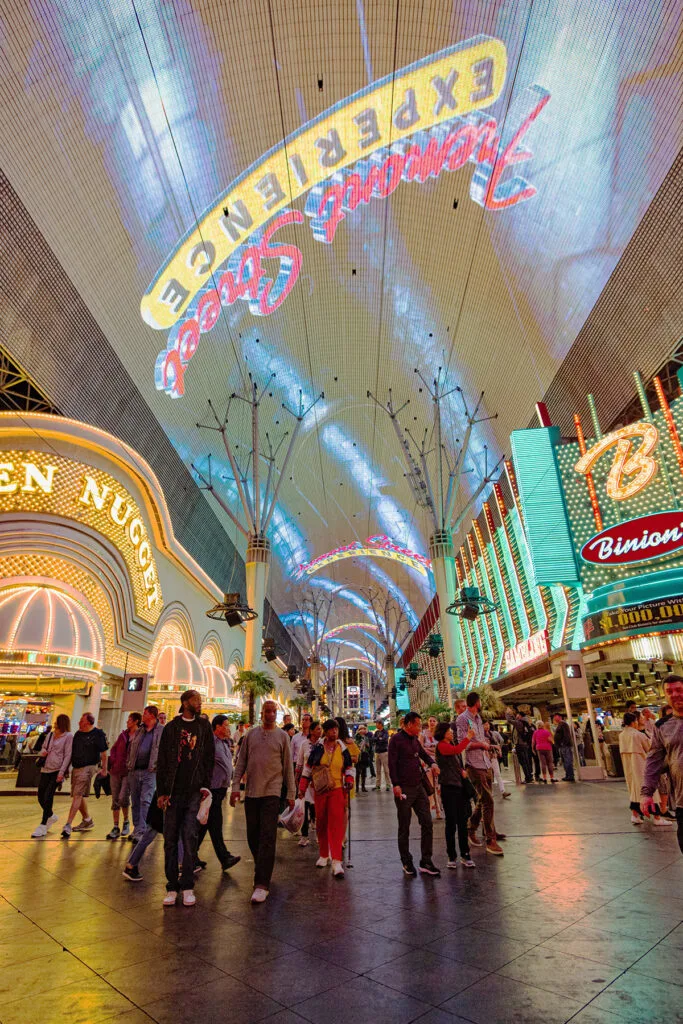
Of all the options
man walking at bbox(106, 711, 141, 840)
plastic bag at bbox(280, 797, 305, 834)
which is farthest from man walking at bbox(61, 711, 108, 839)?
plastic bag at bbox(280, 797, 305, 834)

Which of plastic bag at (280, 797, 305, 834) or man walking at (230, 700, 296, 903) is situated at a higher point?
man walking at (230, 700, 296, 903)

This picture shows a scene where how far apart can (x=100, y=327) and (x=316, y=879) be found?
12773 mm

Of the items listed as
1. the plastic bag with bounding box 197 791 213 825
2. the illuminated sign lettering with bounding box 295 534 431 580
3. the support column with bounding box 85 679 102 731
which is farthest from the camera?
the illuminated sign lettering with bounding box 295 534 431 580

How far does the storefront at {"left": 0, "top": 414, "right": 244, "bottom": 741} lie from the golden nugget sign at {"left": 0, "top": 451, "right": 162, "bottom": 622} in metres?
0.02

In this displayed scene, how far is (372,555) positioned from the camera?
4466 centimetres

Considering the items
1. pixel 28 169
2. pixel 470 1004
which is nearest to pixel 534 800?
pixel 470 1004

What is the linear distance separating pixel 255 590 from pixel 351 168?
13.9 m

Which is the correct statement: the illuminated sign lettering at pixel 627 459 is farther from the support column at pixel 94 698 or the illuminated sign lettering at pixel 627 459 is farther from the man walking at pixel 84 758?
the support column at pixel 94 698

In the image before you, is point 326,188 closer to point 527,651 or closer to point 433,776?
point 433,776

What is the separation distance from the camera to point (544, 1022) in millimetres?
2184

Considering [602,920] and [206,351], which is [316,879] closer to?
[602,920]

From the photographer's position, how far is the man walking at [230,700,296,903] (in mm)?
4207

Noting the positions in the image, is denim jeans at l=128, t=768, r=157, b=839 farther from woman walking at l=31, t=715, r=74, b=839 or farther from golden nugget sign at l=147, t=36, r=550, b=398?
golden nugget sign at l=147, t=36, r=550, b=398

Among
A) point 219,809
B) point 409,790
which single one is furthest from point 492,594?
point 219,809
